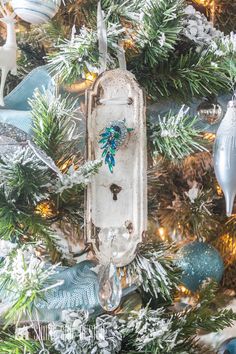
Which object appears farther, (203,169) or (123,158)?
(203,169)

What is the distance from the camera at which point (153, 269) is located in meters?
0.61

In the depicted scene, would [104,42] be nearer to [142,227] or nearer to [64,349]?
[142,227]

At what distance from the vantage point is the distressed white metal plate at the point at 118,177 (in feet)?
1.98

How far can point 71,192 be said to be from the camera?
0.59m

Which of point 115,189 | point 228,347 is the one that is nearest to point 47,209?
point 115,189

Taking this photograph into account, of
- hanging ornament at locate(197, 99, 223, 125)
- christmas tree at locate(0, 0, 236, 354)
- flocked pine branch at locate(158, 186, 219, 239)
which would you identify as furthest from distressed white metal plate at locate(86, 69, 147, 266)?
flocked pine branch at locate(158, 186, 219, 239)

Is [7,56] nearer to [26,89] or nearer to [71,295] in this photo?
[26,89]

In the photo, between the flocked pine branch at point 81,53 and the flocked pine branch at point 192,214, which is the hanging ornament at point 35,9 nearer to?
the flocked pine branch at point 81,53

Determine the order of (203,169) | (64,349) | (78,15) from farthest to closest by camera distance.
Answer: (203,169) < (78,15) < (64,349)

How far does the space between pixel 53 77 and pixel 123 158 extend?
0.11 m

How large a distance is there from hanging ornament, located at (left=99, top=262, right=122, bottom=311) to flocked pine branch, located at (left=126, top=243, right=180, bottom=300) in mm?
29

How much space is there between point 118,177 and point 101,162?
0.05m

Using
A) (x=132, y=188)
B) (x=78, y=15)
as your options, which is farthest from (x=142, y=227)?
(x=78, y=15)

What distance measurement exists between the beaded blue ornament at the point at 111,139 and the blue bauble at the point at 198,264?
241mm
